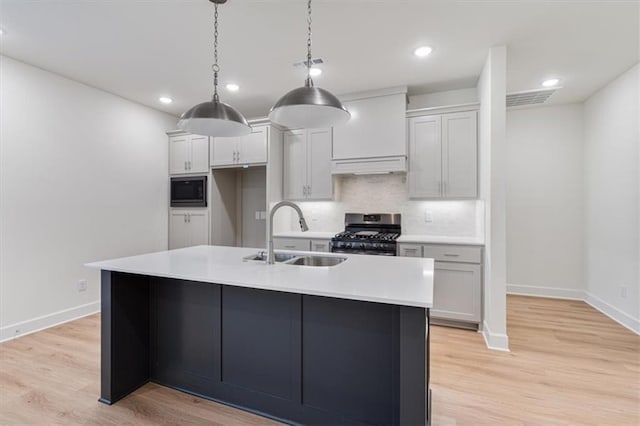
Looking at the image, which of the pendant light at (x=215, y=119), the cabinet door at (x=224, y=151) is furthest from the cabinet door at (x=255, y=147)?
the pendant light at (x=215, y=119)

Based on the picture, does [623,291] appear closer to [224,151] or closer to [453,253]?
[453,253]

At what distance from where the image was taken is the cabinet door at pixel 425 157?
12.0ft

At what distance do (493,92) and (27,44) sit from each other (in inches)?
168

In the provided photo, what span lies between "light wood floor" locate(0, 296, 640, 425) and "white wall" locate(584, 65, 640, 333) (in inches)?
22.3

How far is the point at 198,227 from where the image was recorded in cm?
454

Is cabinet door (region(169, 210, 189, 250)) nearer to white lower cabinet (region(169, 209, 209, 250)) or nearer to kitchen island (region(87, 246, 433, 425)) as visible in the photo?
white lower cabinet (region(169, 209, 209, 250))

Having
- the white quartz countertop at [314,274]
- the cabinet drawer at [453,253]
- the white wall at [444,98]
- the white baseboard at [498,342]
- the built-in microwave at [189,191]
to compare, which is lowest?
the white baseboard at [498,342]

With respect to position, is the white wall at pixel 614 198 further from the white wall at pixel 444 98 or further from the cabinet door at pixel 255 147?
the cabinet door at pixel 255 147

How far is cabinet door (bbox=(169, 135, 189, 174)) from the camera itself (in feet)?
15.2

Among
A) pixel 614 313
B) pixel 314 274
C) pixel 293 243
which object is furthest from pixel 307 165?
pixel 614 313

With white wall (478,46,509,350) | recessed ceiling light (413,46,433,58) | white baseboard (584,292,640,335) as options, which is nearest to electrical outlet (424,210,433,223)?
white wall (478,46,509,350)

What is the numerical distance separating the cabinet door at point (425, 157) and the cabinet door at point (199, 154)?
287 cm

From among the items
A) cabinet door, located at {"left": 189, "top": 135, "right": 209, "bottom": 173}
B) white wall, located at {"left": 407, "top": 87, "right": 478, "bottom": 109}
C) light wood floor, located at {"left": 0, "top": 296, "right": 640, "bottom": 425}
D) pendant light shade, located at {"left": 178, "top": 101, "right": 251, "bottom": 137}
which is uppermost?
white wall, located at {"left": 407, "top": 87, "right": 478, "bottom": 109}

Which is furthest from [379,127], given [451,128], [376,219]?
[376,219]
